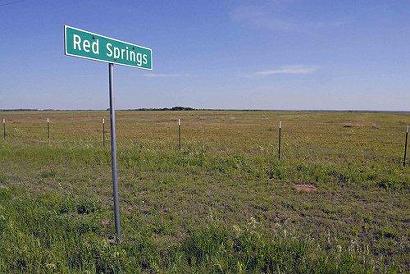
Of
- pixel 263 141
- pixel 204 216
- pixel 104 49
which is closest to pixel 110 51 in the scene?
pixel 104 49

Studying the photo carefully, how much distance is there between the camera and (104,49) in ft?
12.8

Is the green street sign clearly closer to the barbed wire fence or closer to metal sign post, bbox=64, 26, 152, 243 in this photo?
metal sign post, bbox=64, 26, 152, 243

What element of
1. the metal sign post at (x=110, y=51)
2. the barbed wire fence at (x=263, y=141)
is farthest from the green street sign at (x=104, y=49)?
the barbed wire fence at (x=263, y=141)

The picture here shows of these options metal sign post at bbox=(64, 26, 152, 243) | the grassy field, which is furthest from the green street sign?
the grassy field

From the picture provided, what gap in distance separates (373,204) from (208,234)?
4.03 metres

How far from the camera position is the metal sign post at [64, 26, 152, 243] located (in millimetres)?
3559

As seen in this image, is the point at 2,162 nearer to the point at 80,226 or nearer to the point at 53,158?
the point at 53,158

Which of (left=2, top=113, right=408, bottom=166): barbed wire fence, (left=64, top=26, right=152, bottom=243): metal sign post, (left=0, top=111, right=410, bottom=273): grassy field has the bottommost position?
(left=2, top=113, right=408, bottom=166): barbed wire fence

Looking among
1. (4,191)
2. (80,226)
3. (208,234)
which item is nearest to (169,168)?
(4,191)

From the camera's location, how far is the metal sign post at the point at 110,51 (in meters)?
3.56

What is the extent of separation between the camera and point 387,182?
27.3 feet

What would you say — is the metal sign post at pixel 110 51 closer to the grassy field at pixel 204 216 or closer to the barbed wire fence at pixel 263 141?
the grassy field at pixel 204 216

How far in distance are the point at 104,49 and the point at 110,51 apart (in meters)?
0.08

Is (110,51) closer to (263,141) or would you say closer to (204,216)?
(204,216)
